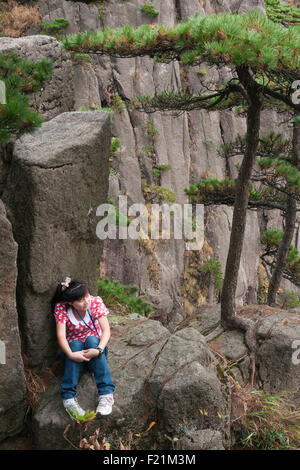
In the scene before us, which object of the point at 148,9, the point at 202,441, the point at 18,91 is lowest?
the point at 202,441

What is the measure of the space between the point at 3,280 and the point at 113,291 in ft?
12.8

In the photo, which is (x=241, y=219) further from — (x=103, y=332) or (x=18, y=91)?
(x=18, y=91)

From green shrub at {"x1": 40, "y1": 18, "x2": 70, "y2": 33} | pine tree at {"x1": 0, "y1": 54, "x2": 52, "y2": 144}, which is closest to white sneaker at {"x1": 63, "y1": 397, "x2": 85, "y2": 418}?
pine tree at {"x1": 0, "y1": 54, "x2": 52, "y2": 144}

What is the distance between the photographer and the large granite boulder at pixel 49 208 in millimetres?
3934

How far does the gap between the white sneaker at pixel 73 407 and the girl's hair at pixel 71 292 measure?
0.95 m

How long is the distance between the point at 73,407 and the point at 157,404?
0.81 meters

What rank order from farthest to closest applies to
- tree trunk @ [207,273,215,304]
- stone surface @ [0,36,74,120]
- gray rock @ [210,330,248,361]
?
tree trunk @ [207,273,215,304], gray rock @ [210,330,248,361], stone surface @ [0,36,74,120]

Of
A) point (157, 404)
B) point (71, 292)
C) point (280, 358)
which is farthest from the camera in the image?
point (280, 358)

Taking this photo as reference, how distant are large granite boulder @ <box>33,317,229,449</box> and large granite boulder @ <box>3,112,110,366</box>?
719 mm

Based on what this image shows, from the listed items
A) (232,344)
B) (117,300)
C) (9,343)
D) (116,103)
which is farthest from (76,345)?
(116,103)

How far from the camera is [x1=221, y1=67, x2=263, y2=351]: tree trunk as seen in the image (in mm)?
5551

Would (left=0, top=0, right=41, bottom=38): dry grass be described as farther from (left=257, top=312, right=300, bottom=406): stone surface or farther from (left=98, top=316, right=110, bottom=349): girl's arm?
(left=257, top=312, right=300, bottom=406): stone surface

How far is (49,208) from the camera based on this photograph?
157 inches

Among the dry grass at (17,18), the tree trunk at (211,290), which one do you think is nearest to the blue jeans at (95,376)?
the dry grass at (17,18)
